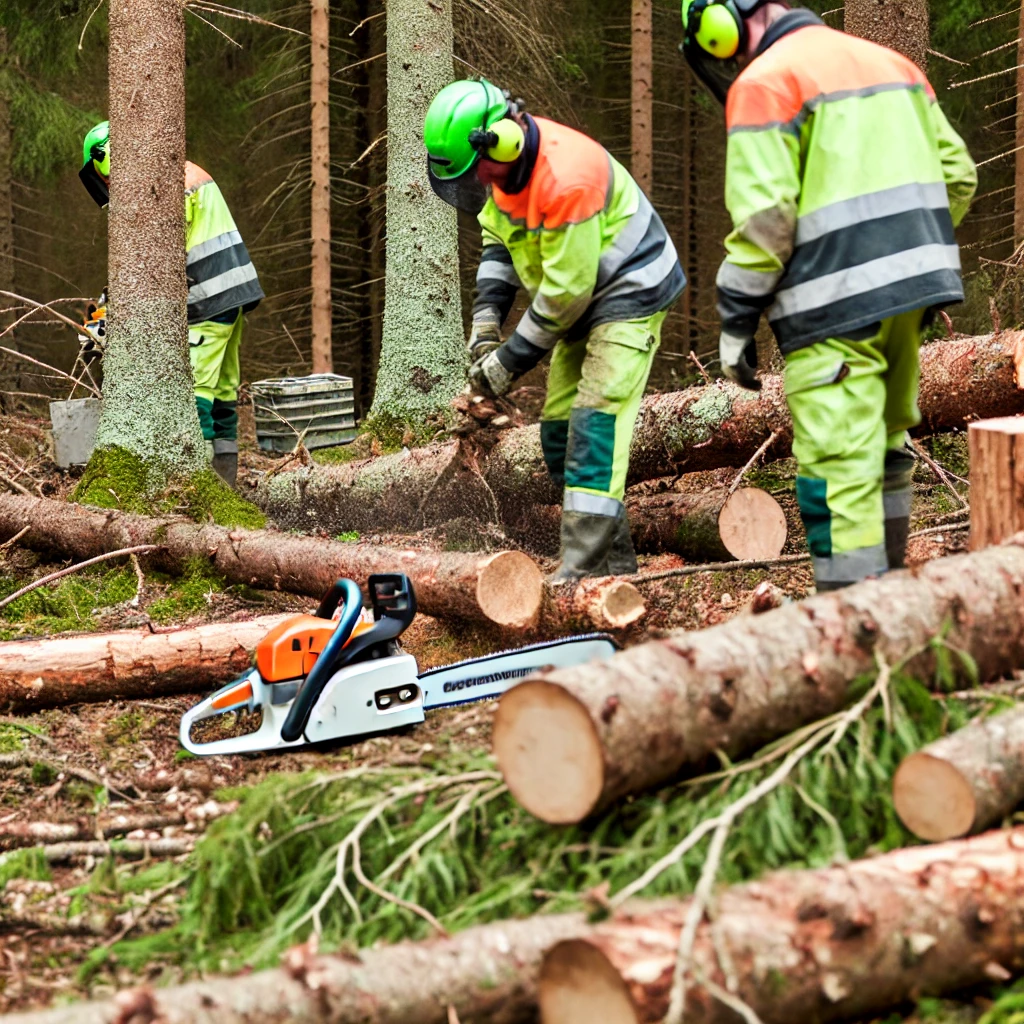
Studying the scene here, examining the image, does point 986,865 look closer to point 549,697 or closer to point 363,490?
point 549,697

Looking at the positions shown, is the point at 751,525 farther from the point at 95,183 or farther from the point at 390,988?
the point at 95,183

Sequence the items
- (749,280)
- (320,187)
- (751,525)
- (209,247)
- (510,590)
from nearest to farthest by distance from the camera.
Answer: (749,280) < (510,590) < (751,525) < (209,247) < (320,187)

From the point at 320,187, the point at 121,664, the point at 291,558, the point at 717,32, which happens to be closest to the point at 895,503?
the point at 717,32

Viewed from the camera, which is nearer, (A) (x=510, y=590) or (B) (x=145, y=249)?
(A) (x=510, y=590)

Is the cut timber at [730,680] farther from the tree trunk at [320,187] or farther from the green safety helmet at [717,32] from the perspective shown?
the tree trunk at [320,187]

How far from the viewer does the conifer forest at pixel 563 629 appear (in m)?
2.24

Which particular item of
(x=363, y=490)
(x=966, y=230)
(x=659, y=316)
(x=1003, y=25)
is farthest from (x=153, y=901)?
(x=966, y=230)

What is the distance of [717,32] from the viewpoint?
390cm

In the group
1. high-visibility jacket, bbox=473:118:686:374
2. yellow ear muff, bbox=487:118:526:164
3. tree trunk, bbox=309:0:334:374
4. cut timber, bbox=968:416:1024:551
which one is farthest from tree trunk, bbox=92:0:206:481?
tree trunk, bbox=309:0:334:374

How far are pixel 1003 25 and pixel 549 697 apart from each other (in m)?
12.2

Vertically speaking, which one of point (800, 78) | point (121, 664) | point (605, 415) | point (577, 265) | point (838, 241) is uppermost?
point (800, 78)

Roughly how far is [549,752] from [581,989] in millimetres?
563

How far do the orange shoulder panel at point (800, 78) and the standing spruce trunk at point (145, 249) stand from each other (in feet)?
14.0

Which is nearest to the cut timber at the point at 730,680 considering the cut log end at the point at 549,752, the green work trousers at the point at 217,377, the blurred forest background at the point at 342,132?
the cut log end at the point at 549,752
